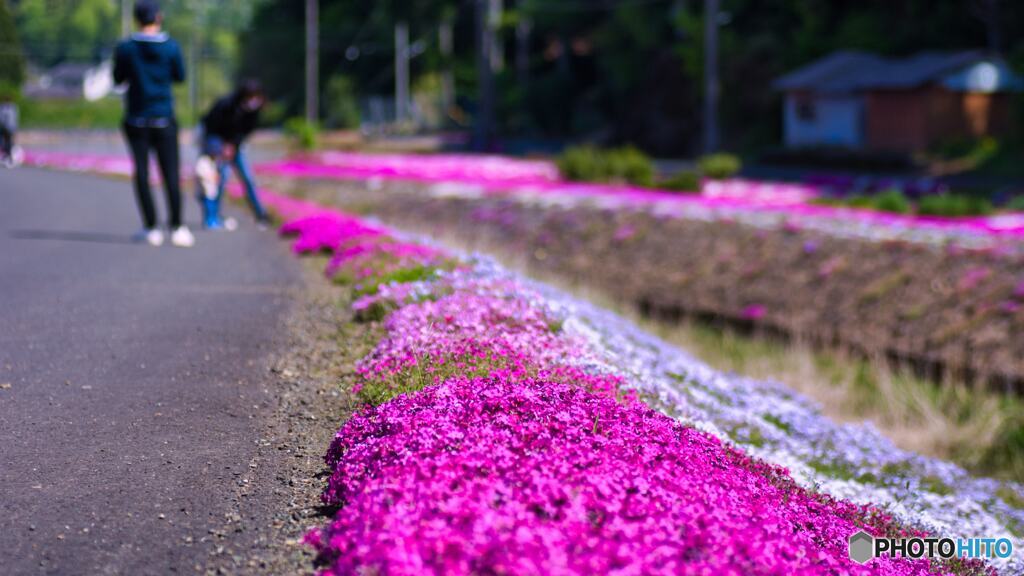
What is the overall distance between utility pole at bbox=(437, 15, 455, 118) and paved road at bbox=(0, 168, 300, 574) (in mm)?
73095

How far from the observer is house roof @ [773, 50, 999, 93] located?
4538cm

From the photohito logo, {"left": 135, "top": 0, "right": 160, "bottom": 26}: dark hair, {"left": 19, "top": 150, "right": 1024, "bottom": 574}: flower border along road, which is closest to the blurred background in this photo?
{"left": 135, "top": 0, "right": 160, "bottom": 26}: dark hair

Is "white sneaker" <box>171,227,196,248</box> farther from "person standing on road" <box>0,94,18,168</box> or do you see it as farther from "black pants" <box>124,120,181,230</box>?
"person standing on road" <box>0,94,18,168</box>

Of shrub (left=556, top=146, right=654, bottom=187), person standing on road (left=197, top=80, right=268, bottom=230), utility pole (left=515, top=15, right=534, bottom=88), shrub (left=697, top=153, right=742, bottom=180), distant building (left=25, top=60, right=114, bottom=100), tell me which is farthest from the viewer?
distant building (left=25, top=60, right=114, bottom=100)

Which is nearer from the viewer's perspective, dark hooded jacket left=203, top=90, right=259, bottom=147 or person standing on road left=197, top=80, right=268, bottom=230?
person standing on road left=197, top=80, right=268, bottom=230

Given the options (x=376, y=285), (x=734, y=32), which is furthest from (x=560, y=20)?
(x=376, y=285)

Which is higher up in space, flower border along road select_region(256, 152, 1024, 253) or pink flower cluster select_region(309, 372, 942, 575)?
flower border along road select_region(256, 152, 1024, 253)

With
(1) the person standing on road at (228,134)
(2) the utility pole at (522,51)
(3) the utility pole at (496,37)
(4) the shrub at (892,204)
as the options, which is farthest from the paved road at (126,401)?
(2) the utility pole at (522,51)

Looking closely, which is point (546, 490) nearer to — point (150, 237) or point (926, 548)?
point (926, 548)

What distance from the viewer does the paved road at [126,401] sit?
4129 mm

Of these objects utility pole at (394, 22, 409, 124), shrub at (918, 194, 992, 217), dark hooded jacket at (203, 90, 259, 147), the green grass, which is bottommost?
the green grass

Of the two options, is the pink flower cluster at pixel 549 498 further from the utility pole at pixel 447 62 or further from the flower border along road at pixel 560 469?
the utility pole at pixel 447 62

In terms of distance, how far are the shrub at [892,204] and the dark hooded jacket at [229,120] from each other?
12.2 meters

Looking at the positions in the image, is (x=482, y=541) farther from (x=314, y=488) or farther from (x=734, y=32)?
(x=734, y=32)
